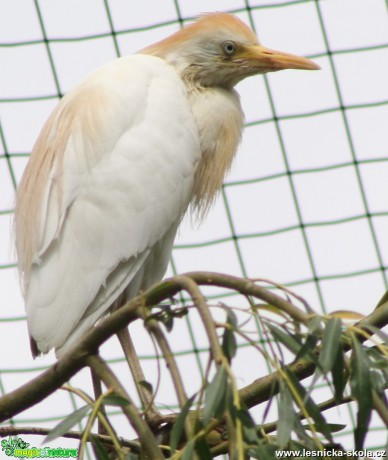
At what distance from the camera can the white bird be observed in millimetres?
1962

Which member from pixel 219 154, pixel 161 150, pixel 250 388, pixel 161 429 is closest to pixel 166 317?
pixel 250 388

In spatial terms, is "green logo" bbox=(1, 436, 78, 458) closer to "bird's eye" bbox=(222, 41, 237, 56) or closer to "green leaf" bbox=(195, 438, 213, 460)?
"green leaf" bbox=(195, 438, 213, 460)

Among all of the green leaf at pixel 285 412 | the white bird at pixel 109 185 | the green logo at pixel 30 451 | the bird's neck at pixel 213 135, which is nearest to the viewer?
the green leaf at pixel 285 412

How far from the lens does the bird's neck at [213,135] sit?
229 centimetres

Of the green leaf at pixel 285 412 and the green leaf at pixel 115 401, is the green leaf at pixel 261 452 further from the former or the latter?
the green leaf at pixel 115 401

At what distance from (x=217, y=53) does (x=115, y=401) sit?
4.56 ft

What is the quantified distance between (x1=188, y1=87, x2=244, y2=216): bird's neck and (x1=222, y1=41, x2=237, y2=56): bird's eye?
0.09 m

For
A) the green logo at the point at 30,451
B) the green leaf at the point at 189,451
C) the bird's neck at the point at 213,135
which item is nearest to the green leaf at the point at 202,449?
the green leaf at the point at 189,451

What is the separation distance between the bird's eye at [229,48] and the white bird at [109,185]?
0.05m

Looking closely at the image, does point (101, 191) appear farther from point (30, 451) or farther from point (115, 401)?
point (115, 401)

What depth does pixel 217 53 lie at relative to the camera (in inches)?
92.6

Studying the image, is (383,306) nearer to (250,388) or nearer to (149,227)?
(250,388)

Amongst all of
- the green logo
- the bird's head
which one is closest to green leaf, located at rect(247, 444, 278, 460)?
the green logo

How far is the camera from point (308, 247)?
3.41 m
